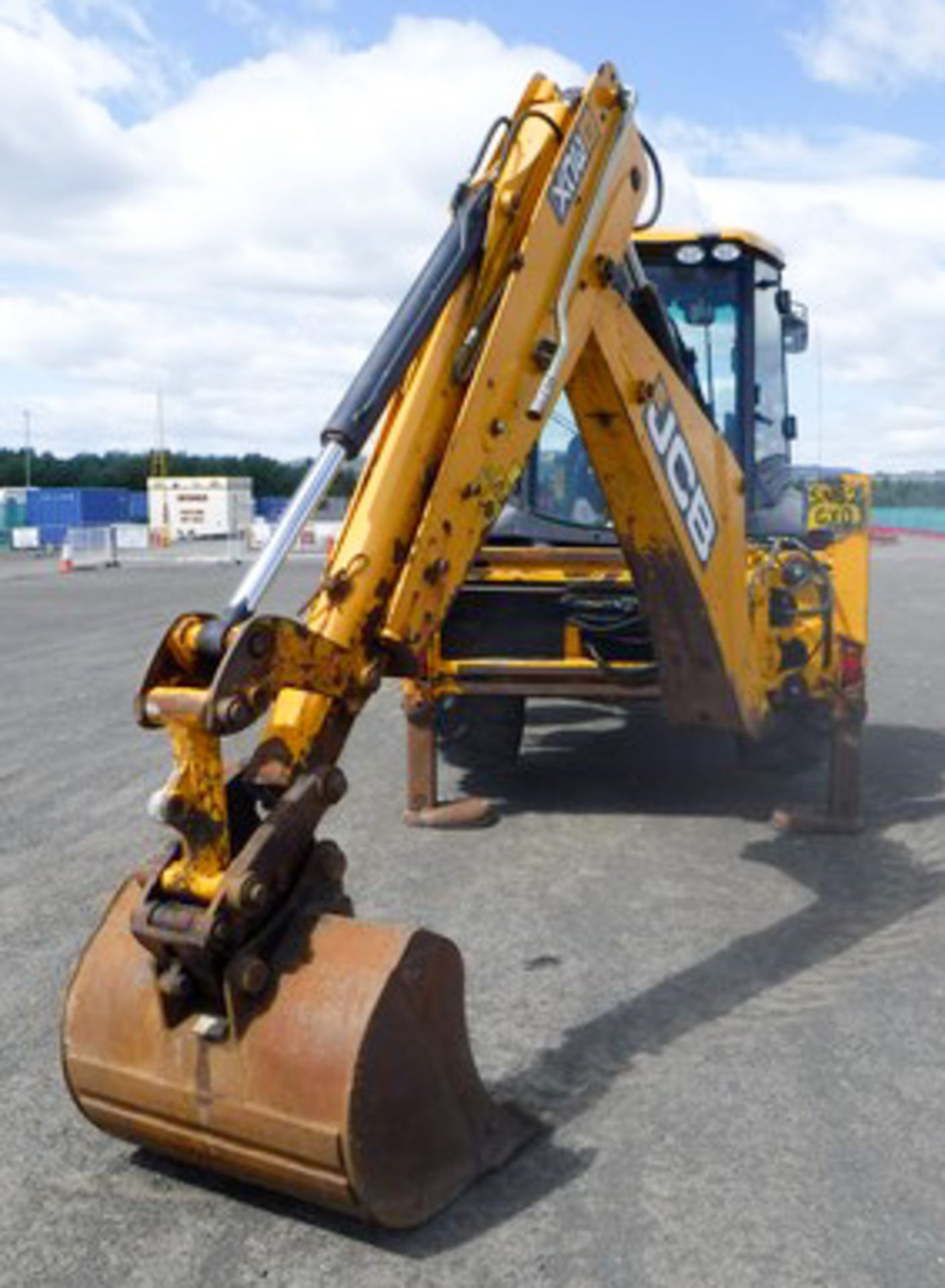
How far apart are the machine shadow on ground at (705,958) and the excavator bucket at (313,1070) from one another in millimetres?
112

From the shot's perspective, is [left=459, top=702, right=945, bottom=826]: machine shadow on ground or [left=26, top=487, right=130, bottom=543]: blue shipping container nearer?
[left=459, top=702, right=945, bottom=826]: machine shadow on ground

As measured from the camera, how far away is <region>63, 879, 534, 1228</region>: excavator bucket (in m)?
3.25

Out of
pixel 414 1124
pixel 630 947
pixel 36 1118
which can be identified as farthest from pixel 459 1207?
pixel 630 947

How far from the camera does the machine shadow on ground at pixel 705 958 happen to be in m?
3.54

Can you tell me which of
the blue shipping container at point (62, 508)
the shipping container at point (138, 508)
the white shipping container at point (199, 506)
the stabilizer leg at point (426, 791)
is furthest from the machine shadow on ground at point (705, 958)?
the shipping container at point (138, 508)

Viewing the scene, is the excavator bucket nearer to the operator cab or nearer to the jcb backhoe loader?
the jcb backhoe loader

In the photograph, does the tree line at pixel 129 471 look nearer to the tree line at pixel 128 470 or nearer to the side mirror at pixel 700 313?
the tree line at pixel 128 470

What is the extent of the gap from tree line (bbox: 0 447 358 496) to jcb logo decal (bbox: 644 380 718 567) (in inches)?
2715

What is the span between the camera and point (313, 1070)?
3246 mm

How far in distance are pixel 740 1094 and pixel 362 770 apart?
4.77m

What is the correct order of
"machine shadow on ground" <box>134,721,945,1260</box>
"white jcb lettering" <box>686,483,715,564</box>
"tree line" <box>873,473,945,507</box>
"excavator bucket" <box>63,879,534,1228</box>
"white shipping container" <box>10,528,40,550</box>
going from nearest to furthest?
"excavator bucket" <box>63,879,534,1228</box> < "machine shadow on ground" <box>134,721,945,1260</box> < "white jcb lettering" <box>686,483,715,564</box> < "white shipping container" <box>10,528,40,550</box> < "tree line" <box>873,473,945,507</box>

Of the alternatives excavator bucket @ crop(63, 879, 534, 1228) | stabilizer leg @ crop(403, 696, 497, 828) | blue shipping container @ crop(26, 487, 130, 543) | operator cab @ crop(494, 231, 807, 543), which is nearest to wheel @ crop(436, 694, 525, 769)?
stabilizer leg @ crop(403, 696, 497, 828)

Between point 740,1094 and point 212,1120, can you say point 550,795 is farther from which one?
point 212,1120

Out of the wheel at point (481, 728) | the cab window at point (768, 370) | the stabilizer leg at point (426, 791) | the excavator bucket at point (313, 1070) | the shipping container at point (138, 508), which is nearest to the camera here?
the excavator bucket at point (313, 1070)
